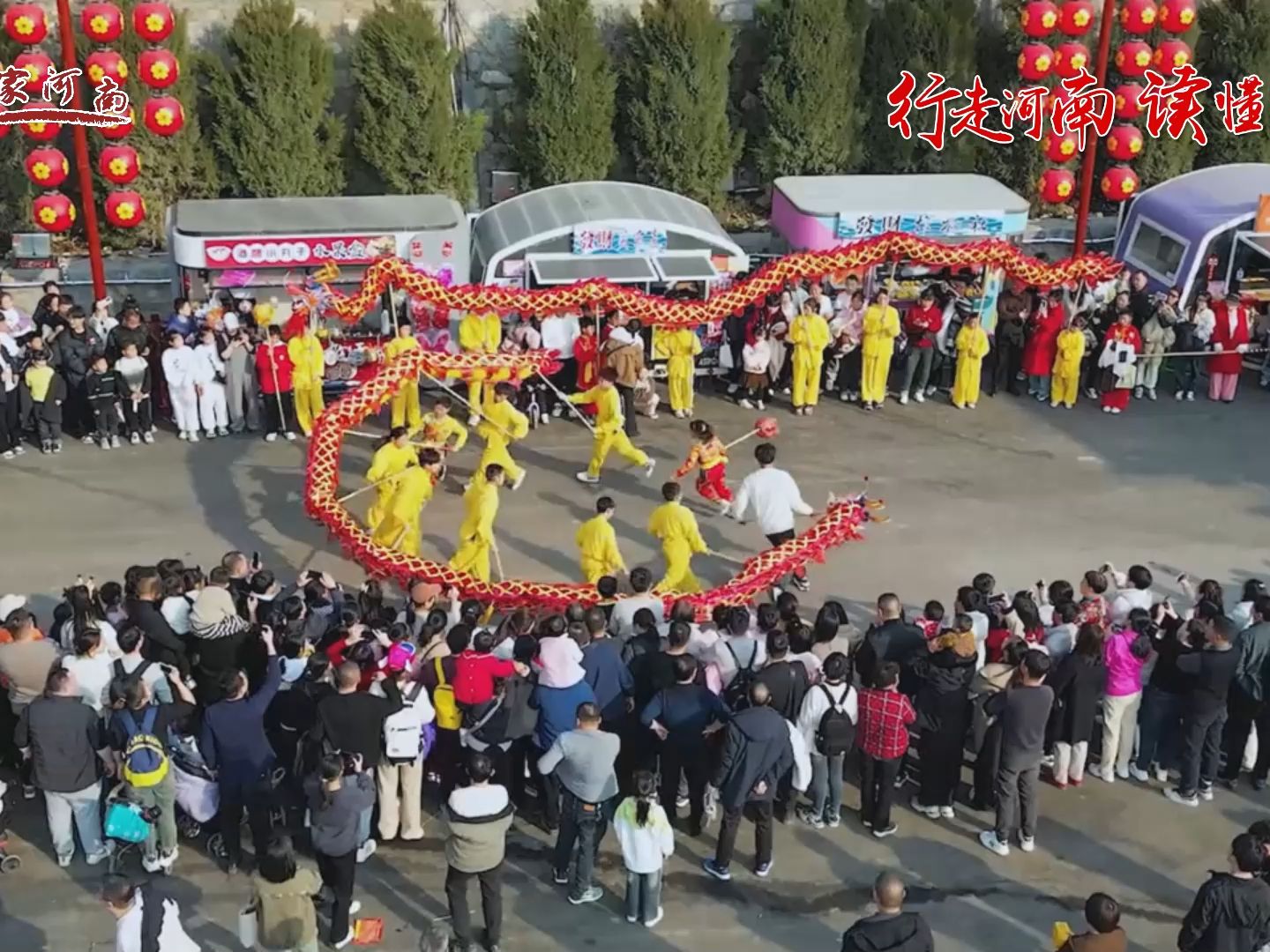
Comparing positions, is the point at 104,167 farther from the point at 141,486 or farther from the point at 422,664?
the point at 422,664

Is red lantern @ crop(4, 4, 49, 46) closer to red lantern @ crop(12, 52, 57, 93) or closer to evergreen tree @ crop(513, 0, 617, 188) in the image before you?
red lantern @ crop(12, 52, 57, 93)

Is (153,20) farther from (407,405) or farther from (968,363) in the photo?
(968,363)

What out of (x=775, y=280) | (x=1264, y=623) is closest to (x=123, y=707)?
(x=1264, y=623)

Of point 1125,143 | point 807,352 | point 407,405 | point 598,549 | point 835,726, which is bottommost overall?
point 835,726

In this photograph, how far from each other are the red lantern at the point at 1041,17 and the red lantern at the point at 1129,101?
1.32 meters

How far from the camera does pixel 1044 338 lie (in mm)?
17328

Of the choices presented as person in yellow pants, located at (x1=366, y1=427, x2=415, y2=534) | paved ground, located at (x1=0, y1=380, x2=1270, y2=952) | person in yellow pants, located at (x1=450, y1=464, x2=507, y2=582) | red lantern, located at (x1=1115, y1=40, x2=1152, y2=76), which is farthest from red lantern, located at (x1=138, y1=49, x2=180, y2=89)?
red lantern, located at (x1=1115, y1=40, x2=1152, y2=76)

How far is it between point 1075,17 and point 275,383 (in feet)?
33.1

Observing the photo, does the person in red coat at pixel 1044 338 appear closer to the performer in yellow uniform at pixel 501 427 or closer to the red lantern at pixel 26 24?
the performer in yellow uniform at pixel 501 427

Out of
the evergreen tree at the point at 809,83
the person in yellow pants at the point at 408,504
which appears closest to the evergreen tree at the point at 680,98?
the evergreen tree at the point at 809,83

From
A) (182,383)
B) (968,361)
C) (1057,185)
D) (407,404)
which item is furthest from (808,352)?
(182,383)

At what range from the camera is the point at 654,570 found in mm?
13906

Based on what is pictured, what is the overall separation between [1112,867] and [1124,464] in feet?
22.6

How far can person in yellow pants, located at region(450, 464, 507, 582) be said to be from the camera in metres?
12.6
